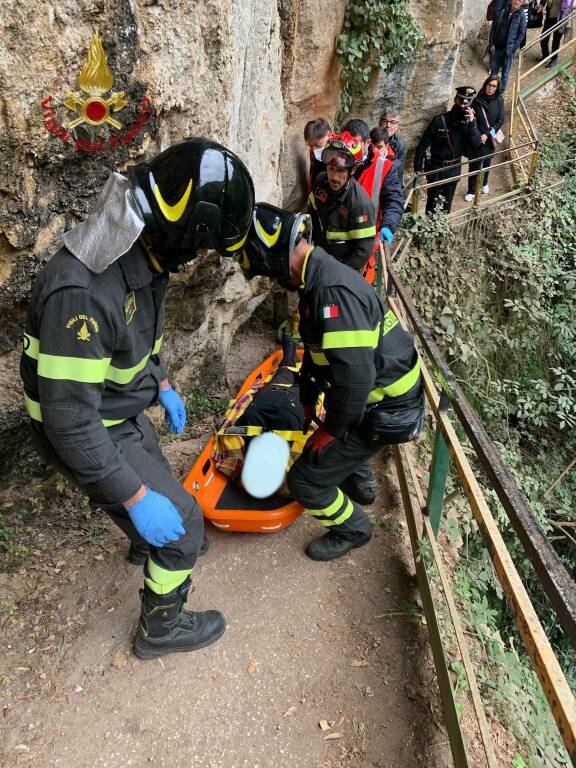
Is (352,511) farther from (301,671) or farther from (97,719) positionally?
(97,719)

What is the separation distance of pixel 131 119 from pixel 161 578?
2.43 metres

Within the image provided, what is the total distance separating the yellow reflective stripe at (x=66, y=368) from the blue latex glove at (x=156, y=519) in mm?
609

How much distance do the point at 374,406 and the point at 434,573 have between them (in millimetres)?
1010

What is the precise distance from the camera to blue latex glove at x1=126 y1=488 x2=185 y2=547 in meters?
2.21

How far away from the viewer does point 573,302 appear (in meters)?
8.55

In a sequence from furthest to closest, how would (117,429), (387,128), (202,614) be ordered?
1. (387,128)
2. (202,614)
3. (117,429)

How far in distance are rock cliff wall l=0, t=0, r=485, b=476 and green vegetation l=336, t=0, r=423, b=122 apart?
2.58 meters

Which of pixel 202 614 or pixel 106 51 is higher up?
pixel 106 51

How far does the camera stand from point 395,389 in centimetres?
299

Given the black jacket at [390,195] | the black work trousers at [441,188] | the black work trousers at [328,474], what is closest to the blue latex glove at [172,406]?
the black work trousers at [328,474]

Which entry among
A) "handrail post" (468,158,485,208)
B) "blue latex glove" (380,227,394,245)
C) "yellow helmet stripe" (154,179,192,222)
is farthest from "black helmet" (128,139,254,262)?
"handrail post" (468,158,485,208)

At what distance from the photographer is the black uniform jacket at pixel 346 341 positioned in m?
2.59

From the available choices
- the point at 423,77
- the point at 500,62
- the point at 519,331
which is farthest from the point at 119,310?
the point at 500,62

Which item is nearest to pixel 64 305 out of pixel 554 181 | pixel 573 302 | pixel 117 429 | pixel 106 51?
pixel 117 429
